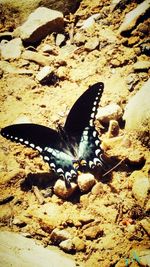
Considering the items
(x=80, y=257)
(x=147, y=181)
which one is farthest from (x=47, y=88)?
(x=80, y=257)

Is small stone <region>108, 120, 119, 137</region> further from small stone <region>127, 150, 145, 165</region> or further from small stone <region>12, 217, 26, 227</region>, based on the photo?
small stone <region>12, 217, 26, 227</region>

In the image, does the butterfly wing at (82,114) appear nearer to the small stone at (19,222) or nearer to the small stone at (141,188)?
the small stone at (141,188)

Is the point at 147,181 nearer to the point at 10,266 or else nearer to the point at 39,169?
the point at 39,169

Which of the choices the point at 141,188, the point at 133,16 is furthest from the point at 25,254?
the point at 133,16

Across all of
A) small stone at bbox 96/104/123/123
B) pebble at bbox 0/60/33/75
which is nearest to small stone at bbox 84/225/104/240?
small stone at bbox 96/104/123/123

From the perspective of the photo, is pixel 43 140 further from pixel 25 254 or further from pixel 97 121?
pixel 25 254

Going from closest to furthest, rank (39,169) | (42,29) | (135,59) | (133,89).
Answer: (39,169) → (133,89) → (135,59) → (42,29)
